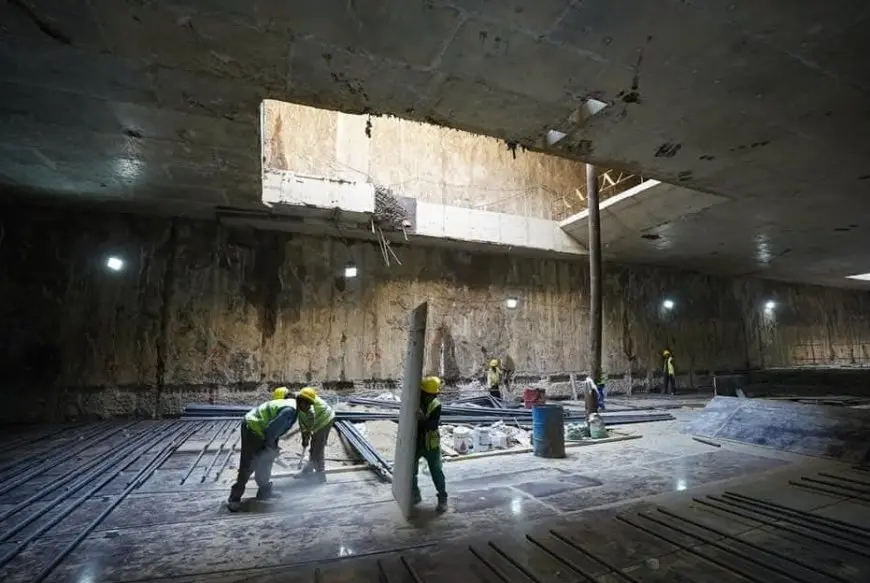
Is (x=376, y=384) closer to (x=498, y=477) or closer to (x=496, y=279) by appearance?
(x=496, y=279)

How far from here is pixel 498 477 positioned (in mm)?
4758

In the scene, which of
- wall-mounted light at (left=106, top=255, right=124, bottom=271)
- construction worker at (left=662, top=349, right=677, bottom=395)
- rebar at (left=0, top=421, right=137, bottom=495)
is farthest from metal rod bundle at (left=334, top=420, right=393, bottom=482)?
construction worker at (left=662, top=349, right=677, bottom=395)

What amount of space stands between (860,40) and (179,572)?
694 centimetres

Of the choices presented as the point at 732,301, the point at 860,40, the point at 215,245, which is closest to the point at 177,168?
the point at 215,245

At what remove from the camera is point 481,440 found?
611 cm

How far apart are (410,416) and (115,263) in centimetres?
800

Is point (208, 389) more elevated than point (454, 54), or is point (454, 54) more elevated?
point (454, 54)

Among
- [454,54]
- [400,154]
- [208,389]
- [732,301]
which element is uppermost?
[400,154]

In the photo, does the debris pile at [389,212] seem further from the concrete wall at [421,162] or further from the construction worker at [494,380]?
the construction worker at [494,380]

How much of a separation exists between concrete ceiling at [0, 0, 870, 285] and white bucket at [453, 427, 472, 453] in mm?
4227

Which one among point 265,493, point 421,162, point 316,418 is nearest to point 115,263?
point 316,418

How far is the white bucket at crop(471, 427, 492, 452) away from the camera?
19.8 feet

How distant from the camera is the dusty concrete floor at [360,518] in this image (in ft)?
8.95

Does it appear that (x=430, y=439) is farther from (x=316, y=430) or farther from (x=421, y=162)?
(x=421, y=162)
